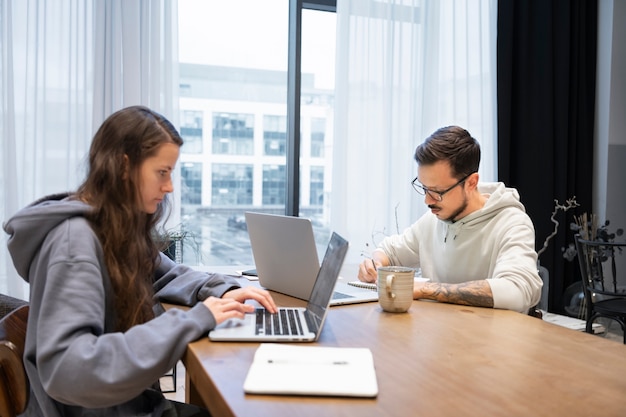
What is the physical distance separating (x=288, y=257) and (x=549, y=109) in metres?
2.98

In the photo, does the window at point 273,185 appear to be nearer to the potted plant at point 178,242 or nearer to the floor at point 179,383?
the potted plant at point 178,242

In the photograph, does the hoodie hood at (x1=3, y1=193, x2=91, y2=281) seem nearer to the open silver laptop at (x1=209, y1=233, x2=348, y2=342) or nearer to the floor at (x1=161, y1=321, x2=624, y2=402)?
the open silver laptop at (x1=209, y1=233, x2=348, y2=342)

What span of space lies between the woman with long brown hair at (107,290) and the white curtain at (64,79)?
1.78 meters

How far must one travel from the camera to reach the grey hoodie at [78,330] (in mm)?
923

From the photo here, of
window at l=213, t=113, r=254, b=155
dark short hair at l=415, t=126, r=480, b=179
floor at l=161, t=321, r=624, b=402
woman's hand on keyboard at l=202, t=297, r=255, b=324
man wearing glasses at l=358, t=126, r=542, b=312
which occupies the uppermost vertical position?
window at l=213, t=113, r=254, b=155

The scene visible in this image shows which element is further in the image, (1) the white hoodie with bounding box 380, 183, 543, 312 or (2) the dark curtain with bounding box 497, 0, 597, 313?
(2) the dark curtain with bounding box 497, 0, 597, 313

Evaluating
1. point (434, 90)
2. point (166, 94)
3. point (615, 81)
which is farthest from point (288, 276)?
point (615, 81)

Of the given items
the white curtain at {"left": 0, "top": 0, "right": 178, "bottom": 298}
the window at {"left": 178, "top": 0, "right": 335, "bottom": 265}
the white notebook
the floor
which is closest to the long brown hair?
the white notebook

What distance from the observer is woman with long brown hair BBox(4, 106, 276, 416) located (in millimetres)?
931

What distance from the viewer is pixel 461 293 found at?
5.12 feet

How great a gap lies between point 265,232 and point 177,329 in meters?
0.61

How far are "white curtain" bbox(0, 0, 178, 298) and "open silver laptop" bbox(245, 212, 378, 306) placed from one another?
5.04 ft

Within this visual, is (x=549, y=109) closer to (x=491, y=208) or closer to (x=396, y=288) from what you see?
(x=491, y=208)

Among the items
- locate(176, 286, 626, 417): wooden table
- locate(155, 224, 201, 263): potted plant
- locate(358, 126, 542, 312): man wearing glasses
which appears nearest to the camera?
locate(176, 286, 626, 417): wooden table
